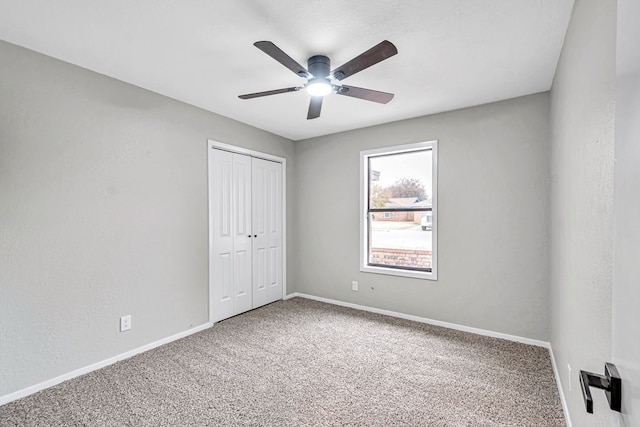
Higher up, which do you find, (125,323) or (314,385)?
(125,323)

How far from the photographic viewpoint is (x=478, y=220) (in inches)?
130

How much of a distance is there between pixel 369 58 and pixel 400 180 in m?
2.28

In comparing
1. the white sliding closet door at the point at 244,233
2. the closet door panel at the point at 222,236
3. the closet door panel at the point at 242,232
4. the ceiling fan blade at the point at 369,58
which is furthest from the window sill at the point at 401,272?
the ceiling fan blade at the point at 369,58

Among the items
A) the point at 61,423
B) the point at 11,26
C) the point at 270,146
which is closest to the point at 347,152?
the point at 270,146

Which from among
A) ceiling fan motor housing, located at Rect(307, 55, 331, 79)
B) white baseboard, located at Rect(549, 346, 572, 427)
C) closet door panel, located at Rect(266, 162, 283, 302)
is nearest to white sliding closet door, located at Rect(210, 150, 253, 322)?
closet door panel, located at Rect(266, 162, 283, 302)

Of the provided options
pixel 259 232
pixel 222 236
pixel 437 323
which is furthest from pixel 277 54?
pixel 437 323

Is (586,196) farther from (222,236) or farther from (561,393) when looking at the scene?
(222,236)

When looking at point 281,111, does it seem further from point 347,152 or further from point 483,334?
point 483,334

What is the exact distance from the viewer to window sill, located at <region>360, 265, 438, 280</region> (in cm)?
361

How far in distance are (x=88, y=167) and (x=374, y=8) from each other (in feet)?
8.24

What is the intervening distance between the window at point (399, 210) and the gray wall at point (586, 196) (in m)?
1.51

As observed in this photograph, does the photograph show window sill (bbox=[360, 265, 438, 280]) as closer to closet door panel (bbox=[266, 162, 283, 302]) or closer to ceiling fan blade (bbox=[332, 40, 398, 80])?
closet door panel (bbox=[266, 162, 283, 302])

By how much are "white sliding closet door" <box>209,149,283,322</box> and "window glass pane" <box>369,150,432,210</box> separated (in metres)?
1.43

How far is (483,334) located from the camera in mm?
3244
